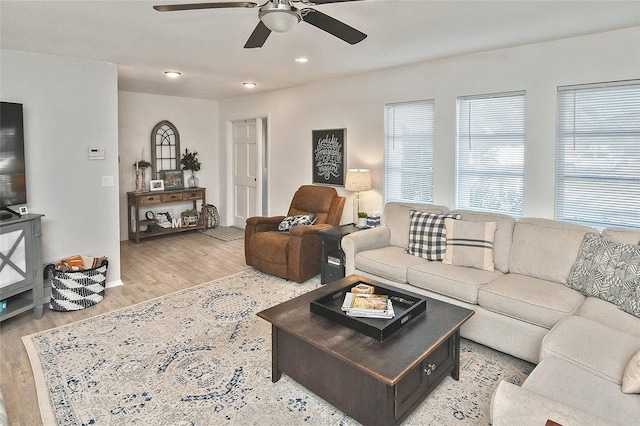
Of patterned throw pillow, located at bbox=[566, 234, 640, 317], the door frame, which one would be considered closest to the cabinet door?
the door frame

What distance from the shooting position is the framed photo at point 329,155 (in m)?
4.91

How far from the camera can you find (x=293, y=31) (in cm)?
301

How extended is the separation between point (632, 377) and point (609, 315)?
817mm

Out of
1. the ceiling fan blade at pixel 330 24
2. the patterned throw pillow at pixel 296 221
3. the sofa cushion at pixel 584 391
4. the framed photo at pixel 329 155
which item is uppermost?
the ceiling fan blade at pixel 330 24

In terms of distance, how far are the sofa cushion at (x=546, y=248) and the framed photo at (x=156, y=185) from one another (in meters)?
5.42

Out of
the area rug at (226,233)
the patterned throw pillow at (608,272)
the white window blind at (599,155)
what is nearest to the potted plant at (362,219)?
the white window blind at (599,155)

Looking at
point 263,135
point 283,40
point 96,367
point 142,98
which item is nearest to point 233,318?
point 96,367

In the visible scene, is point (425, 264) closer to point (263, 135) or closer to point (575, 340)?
point (575, 340)

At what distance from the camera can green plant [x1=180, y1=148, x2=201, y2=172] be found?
6.71 metres

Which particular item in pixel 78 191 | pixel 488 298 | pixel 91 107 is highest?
pixel 91 107

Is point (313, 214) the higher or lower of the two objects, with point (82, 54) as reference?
lower

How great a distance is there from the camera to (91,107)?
12.9 feet

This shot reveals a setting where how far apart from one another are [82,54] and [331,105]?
2.76 metres

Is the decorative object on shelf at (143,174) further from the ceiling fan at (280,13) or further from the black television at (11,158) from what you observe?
the ceiling fan at (280,13)
